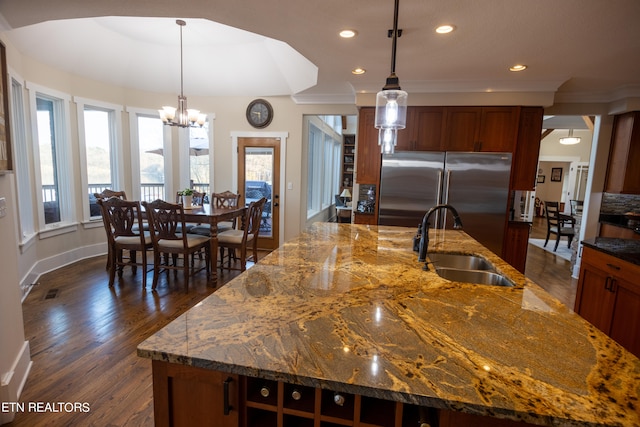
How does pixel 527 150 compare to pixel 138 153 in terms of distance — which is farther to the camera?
pixel 138 153

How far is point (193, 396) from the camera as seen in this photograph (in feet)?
3.03

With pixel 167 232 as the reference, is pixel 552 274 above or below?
below

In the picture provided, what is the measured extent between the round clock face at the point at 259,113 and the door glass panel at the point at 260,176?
1.32 ft

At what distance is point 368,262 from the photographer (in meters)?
1.74

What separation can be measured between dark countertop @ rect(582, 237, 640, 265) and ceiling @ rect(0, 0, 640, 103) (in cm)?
155

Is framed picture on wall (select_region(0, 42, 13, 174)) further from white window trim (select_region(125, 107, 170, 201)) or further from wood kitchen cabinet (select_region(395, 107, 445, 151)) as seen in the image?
wood kitchen cabinet (select_region(395, 107, 445, 151))

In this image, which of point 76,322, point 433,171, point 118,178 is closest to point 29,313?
point 76,322

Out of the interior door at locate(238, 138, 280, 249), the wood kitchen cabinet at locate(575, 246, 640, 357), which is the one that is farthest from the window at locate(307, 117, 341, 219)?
the wood kitchen cabinet at locate(575, 246, 640, 357)

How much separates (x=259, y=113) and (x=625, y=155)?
5067mm

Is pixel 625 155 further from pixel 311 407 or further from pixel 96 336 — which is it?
pixel 96 336

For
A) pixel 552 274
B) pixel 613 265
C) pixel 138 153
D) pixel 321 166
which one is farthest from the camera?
pixel 321 166

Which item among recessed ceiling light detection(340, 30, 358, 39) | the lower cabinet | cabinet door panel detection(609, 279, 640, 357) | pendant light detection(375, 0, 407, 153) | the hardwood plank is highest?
recessed ceiling light detection(340, 30, 358, 39)

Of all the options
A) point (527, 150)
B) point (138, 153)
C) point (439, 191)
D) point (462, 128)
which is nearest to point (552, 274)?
point (527, 150)

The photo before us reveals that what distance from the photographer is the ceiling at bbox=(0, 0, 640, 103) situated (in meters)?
2.08
